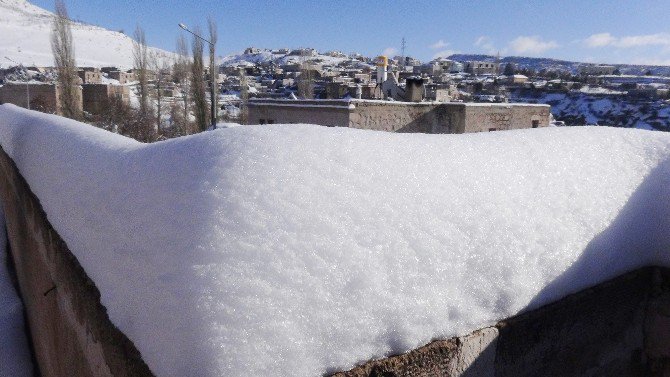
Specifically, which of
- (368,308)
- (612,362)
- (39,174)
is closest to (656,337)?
(612,362)

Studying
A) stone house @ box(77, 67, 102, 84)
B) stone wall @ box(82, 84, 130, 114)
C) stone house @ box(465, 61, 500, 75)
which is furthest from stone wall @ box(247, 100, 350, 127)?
stone house @ box(465, 61, 500, 75)

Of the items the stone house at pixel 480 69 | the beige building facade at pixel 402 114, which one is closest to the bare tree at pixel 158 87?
the beige building facade at pixel 402 114

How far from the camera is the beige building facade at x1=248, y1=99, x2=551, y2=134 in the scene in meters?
11.1

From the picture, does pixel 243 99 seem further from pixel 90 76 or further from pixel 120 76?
pixel 120 76

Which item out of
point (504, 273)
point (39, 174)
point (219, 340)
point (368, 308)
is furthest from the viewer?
point (39, 174)

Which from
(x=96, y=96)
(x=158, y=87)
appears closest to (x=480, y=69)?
(x=158, y=87)

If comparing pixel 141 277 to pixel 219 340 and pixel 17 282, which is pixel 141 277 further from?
pixel 17 282

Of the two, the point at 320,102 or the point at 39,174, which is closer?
the point at 39,174

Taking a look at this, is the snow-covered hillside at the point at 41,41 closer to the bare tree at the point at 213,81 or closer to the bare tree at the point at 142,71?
the bare tree at the point at 142,71

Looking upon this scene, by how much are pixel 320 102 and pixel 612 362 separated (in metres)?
10.6

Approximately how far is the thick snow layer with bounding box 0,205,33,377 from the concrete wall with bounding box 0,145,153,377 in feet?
0.33

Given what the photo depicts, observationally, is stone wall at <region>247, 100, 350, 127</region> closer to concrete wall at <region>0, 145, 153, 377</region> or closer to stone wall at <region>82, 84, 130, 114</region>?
concrete wall at <region>0, 145, 153, 377</region>

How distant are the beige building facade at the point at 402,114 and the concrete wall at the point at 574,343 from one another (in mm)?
9209

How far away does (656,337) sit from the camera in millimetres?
1649
